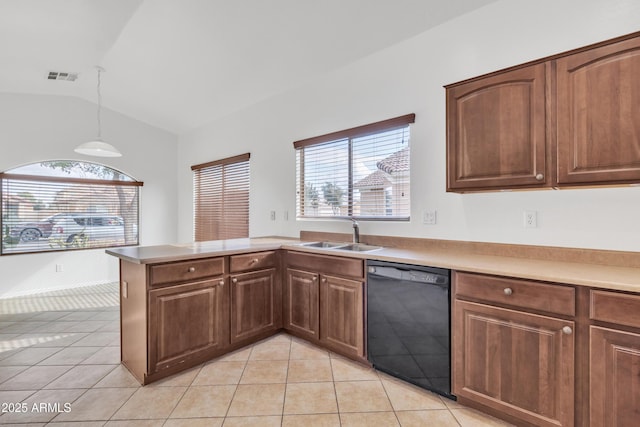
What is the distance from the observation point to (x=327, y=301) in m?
2.59

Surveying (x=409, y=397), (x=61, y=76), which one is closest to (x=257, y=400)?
(x=409, y=397)

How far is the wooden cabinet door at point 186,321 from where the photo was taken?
215 centimetres

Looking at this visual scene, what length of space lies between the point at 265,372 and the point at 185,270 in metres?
0.98

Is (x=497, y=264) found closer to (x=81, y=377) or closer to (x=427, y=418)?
(x=427, y=418)

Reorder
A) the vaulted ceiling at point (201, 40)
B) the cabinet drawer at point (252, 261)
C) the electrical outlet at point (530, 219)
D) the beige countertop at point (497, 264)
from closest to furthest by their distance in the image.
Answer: the beige countertop at point (497, 264) < the electrical outlet at point (530, 219) < the vaulted ceiling at point (201, 40) < the cabinet drawer at point (252, 261)

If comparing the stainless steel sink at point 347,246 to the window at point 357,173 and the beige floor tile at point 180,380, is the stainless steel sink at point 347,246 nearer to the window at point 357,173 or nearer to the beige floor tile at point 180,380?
the window at point 357,173

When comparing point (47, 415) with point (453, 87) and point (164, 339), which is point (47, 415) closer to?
point (164, 339)

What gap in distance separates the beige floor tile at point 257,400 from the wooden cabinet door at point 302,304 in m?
0.65

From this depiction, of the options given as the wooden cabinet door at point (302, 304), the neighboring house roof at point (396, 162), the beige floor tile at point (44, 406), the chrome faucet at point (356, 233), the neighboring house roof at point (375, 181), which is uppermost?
the neighboring house roof at point (396, 162)

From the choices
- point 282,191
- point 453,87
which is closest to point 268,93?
point 282,191

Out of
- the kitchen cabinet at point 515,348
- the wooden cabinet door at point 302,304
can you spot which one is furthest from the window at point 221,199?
the kitchen cabinet at point 515,348

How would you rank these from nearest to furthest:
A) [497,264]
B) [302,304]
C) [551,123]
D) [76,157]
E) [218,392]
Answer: [551,123] < [497,264] < [218,392] < [302,304] < [76,157]

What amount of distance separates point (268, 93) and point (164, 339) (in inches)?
120

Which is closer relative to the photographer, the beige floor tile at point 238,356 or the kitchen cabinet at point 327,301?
the kitchen cabinet at point 327,301
